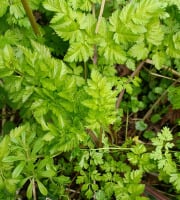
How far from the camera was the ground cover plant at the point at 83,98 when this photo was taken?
69.8 inches

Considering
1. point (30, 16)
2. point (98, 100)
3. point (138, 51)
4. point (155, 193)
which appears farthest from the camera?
point (155, 193)

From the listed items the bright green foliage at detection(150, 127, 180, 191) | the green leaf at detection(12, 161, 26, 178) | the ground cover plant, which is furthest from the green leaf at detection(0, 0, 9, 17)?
the bright green foliage at detection(150, 127, 180, 191)

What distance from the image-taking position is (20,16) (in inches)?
85.2

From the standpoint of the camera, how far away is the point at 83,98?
1.83m

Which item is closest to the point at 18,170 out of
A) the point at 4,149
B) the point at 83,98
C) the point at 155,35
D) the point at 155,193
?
the point at 4,149

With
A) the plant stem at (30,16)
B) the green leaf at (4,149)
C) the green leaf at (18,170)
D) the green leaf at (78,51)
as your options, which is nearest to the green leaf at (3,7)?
the plant stem at (30,16)

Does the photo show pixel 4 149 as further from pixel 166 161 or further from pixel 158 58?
pixel 158 58

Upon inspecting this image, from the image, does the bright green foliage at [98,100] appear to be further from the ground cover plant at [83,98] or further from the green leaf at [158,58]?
the green leaf at [158,58]

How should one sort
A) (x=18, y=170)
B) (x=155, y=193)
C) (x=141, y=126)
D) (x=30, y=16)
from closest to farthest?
(x=18, y=170)
(x=30, y=16)
(x=155, y=193)
(x=141, y=126)

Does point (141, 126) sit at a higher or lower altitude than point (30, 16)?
lower

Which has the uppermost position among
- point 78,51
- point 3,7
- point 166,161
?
point 3,7

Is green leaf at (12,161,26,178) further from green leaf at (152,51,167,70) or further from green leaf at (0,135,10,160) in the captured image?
green leaf at (152,51,167,70)

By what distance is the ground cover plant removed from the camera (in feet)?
A: 5.82

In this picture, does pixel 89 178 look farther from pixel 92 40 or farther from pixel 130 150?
pixel 92 40
